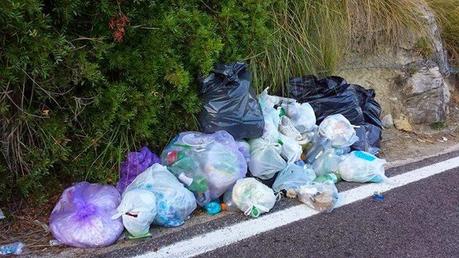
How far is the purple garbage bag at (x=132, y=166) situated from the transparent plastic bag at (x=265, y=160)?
74cm

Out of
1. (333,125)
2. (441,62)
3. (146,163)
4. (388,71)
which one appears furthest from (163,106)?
(441,62)

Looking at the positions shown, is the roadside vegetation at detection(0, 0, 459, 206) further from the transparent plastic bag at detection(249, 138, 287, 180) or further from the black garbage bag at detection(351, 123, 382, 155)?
the black garbage bag at detection(351, 123, 382, 155)

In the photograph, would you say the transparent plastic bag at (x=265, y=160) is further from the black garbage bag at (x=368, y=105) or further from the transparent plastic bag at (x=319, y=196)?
the black garbage bag at (x=368, y=105)

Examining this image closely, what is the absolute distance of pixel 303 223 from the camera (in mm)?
2959

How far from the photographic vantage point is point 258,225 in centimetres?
291

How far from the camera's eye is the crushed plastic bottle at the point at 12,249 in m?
2.60

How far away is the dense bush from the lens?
8.57 ft

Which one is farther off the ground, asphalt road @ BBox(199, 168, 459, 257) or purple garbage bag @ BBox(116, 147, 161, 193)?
purple garbage bag @ BBox(116, 147, 161, 193)

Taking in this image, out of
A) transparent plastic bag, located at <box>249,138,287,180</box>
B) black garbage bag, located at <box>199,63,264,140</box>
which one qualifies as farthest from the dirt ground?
black garbage bag, located at <box>199,63,264,140</box>

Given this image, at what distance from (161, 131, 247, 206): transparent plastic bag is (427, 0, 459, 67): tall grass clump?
169 inches

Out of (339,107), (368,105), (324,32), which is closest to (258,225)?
(339,107)

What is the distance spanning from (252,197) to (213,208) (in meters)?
0.27

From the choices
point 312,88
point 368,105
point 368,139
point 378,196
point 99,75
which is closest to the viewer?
point 99,75

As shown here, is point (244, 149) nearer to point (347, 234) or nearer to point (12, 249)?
point (347, 234)
